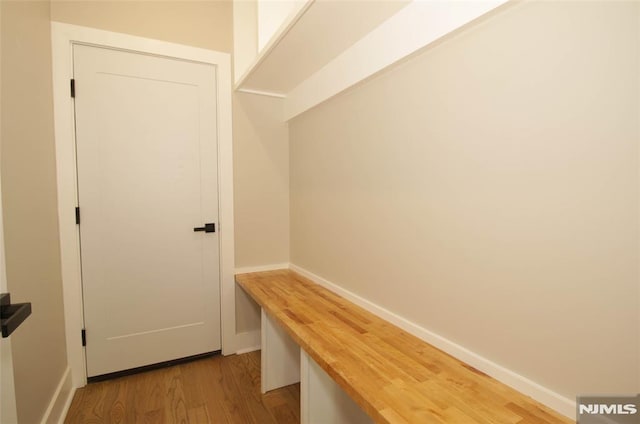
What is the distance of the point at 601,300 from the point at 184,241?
7.60 ft

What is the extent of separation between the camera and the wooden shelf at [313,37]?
4.55 ft

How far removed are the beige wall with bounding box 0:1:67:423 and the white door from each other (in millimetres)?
198

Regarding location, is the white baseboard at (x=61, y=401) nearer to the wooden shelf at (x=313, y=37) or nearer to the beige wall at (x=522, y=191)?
the beige wall at (x=522, y=191)

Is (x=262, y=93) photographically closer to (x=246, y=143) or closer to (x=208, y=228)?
(x=246, y=143)

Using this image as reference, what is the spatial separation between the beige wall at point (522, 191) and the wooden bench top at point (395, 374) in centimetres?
10

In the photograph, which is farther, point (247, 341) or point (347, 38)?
point (247, 341)

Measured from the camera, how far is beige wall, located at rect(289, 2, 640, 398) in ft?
2.69

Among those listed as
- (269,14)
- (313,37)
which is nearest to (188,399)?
(313,37)

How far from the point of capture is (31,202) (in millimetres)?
1513

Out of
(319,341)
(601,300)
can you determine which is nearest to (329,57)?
(319,341)

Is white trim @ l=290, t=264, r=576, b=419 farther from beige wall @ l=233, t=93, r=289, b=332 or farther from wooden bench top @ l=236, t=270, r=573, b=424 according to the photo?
beige wall @ l=233, t=93, r=289, b=332

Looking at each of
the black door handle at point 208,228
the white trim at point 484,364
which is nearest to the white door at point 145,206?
the black door handle at point 208,228

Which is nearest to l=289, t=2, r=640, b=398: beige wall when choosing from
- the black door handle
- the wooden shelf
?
the wooden shelf

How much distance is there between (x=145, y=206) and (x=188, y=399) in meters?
1.30
